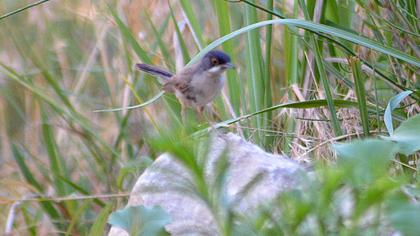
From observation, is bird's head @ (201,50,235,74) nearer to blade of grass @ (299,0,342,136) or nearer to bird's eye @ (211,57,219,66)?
bird's eye @ (211,57,219,66)

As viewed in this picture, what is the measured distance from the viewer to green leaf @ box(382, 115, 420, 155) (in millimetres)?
1781

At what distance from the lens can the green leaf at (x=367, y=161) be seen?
3.87 ft

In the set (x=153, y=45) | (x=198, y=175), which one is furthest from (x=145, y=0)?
(x=198, y=175)

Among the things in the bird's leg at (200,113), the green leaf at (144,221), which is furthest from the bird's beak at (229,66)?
the green leaf at (144,221)

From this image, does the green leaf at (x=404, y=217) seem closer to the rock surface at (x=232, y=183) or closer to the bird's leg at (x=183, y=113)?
the rock surface at (x=232, y=183)

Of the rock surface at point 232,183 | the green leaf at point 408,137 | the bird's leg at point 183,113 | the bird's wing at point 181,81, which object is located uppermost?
the green leaf at point 408,137

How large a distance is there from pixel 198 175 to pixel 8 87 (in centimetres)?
455

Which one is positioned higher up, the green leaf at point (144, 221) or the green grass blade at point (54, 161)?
the green leaf at point (144, 221)

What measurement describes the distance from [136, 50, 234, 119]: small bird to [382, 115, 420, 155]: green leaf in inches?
79.0

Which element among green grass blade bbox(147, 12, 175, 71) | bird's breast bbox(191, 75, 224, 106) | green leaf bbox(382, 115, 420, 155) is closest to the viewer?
green leaf bbox(382, 115, 420, 155)

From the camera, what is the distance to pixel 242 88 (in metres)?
3.93

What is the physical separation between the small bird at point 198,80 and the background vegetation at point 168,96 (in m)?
0.06

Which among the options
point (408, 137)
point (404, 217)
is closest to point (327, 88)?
point (408, 137)

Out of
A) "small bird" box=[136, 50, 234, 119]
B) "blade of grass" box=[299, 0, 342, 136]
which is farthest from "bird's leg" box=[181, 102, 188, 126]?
"blade of grass" box=[299, 0, 342, 136]
